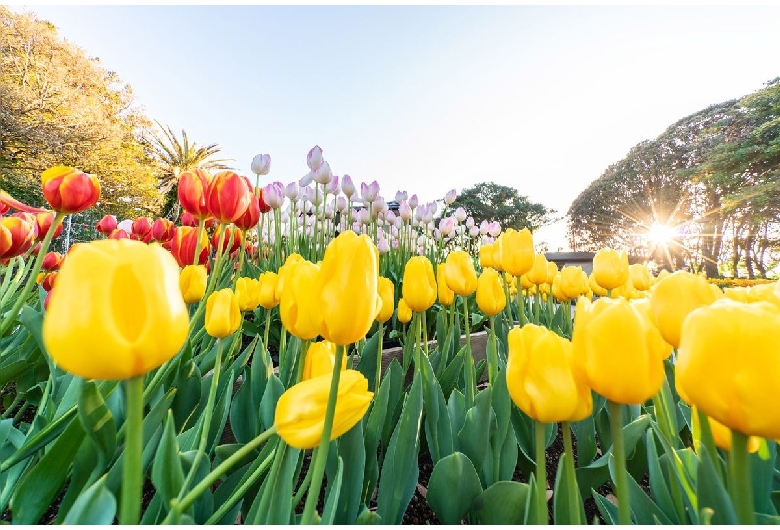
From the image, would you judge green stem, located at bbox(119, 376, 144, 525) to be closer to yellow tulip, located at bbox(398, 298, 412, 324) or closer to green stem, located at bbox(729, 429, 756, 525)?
green stem, located at bbox(729, 429, 756, 525)

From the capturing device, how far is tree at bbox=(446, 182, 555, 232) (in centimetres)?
2048

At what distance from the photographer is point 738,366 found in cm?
30

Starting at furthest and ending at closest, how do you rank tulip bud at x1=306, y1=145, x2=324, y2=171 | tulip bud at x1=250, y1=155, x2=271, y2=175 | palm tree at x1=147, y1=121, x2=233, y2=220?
palm tree at x1=147, y1=121, x2=233, y2=220 < tulip bud at x1=306, y1=145, x2=324, y2=171 < tulip bud at x1=250, y1=155, x2=271, y2=175

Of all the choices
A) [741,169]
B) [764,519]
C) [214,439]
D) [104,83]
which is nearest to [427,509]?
[214,439]

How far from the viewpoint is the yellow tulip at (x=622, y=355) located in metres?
0.36

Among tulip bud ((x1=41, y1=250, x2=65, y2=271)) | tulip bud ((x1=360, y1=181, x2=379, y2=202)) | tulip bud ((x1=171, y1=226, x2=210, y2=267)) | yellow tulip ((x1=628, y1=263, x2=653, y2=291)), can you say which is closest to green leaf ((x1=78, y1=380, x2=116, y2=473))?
tulip bud ((x1=171, y1=226, x2=210, y2=267))

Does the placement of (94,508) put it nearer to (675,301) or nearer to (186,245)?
(675,301)

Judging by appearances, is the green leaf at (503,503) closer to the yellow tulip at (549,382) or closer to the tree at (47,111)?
the yellow tulip at (549,382)

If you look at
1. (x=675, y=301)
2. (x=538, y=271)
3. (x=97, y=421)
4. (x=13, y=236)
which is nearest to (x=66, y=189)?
(x=13, y=236)

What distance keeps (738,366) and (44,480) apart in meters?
0.79

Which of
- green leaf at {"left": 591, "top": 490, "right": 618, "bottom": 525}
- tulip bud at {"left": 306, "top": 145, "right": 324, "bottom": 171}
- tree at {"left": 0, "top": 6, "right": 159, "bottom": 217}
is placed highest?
tree at {"left": 0, "top": 6, "right": 159, "bottom": 217}

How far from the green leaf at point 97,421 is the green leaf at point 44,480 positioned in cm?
3

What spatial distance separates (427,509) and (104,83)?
18.4 m

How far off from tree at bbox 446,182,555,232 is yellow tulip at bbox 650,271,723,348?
20.4 meters
